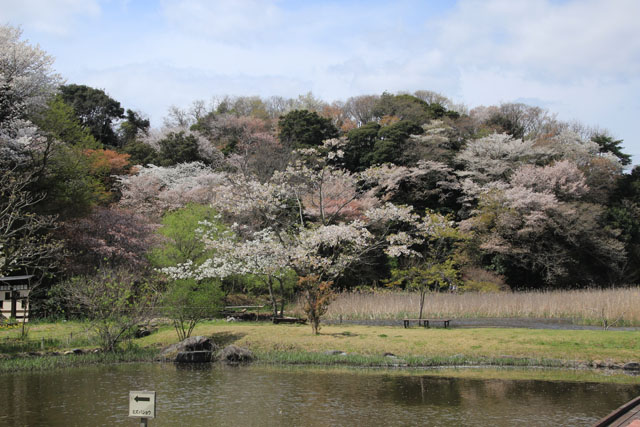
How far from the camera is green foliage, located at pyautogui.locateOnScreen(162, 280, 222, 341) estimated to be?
59.1ft

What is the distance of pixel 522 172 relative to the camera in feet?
115

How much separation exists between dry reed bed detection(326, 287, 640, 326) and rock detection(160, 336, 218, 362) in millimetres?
7433

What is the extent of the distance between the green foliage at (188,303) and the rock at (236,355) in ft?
7.15

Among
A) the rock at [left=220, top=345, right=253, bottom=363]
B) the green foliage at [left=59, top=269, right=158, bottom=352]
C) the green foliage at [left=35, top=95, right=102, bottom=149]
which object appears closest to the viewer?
the rock at [left=220, top=345, right=253, bottom=363]

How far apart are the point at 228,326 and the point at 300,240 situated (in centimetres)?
428

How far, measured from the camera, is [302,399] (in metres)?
11.1

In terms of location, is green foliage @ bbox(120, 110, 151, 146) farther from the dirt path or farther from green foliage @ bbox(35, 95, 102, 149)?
the dirt path

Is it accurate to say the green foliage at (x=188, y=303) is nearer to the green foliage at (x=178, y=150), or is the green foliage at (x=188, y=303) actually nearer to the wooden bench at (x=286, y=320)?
the wooden bench at (x=286, y=320)

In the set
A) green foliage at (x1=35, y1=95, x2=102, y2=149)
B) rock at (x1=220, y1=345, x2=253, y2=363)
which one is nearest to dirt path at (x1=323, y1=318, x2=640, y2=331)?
rock at (x1=220, y1=345, x2=253, y2=363)

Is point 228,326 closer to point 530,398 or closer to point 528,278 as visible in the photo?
point 530,398

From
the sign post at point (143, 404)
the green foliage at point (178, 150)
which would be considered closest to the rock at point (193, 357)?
the sign post at point (143, 404)

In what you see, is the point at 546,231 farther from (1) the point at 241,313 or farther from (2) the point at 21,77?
(2) the point at 21,77

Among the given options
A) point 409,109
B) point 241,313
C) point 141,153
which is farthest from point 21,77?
point 409,109

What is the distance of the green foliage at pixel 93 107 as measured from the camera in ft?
160
